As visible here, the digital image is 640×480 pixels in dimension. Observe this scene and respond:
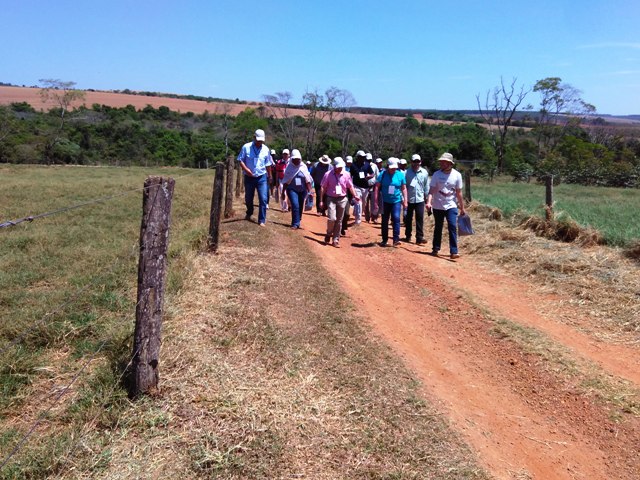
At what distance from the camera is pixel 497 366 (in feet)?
17.0

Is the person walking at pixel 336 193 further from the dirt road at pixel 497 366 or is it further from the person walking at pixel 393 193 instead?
the dirt road at pixel 497 366

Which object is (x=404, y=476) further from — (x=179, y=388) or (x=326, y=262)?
(x=326, y=262)

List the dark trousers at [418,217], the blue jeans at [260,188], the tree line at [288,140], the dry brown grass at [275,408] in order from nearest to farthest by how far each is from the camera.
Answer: the dry brown grass at [275,408] → the blue jeans at [260,188] → the dark trousers at [418,217] → the tree line at [288,140]

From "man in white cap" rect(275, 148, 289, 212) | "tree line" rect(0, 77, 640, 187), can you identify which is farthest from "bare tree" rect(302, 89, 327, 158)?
"man in white cap" rect(275, 148, 289, 212)

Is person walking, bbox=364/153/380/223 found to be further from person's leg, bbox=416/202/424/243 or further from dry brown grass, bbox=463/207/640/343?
dry brown grass, bbox=463/207/640/343

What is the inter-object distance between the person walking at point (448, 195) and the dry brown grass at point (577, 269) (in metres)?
0.88

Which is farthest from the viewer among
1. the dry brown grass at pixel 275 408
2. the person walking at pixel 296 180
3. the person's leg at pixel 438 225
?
the person walking at pixel 296 180

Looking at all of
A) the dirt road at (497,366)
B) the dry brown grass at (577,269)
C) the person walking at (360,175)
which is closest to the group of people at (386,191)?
the dry brown grass at (577,269)

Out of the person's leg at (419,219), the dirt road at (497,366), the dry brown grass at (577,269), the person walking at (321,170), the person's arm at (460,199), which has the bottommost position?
the dirt road at (497,366)

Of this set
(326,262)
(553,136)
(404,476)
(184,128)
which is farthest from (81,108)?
(404,476)

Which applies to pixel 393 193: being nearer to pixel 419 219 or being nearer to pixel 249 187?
pixel 419 219

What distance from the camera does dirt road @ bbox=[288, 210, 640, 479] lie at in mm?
3842

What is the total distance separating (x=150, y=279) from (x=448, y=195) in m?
6.28

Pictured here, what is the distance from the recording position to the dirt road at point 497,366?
3.84 metres
